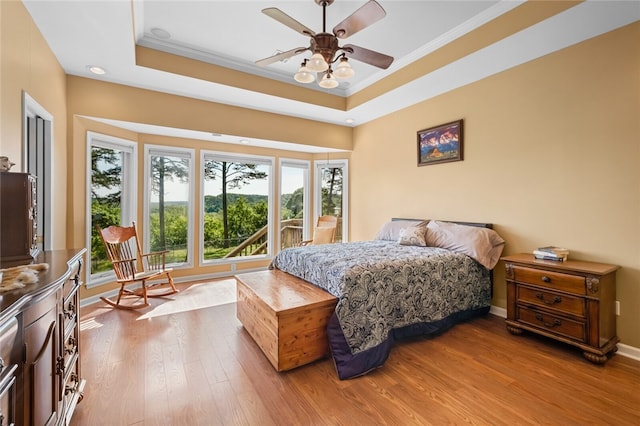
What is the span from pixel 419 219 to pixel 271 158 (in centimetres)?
283

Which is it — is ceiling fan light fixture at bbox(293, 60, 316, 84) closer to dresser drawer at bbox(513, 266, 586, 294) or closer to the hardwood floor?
the hardwood floor

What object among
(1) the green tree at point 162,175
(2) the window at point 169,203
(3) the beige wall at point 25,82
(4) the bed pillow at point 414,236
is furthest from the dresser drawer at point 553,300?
(1) the green tree at point 162,175

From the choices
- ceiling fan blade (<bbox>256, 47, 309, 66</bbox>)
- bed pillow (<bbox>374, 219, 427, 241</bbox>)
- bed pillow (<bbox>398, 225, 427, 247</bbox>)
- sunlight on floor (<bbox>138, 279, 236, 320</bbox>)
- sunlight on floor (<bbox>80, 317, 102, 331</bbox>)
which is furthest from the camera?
bed pillow (<bbox>374, 219, 427, 241</bbox>)

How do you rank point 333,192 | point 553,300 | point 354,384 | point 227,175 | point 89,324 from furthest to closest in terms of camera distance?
point 333,192 → point 227,175 → point 89,324 → point 553,300 → point 354,384

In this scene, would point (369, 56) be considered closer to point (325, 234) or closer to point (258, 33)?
point (258, 33)

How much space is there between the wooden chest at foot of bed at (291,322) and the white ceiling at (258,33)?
258cm

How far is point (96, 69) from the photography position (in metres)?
3.21

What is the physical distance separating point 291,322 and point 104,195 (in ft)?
11.1

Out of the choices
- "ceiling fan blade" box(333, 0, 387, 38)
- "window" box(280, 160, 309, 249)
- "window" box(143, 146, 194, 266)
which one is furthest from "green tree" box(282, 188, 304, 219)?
"ceiling fan blade" box(333, 0, 387, 38)

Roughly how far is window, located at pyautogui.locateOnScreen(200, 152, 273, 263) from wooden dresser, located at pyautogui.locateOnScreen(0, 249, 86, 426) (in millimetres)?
3310

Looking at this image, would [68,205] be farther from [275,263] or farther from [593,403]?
[593,403]

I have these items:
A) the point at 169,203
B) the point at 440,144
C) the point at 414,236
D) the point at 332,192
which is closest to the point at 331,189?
the point at 332,192

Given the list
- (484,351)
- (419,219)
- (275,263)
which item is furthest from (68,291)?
(419,219)

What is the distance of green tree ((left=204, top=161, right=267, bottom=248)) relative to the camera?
16.4ft
